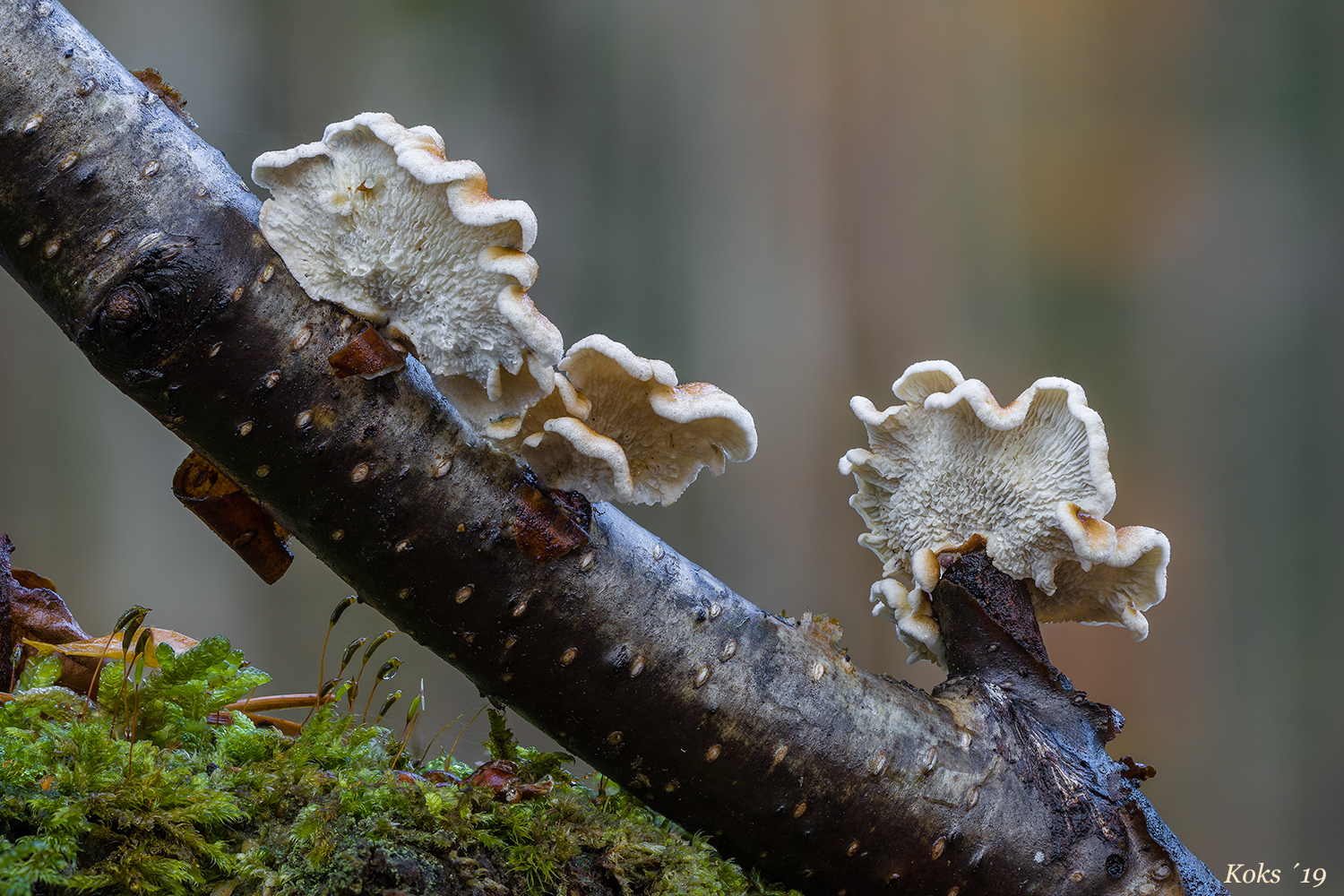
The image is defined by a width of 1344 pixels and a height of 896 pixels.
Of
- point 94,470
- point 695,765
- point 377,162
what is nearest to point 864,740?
point 695,765

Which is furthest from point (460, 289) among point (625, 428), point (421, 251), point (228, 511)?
point (228, 511)

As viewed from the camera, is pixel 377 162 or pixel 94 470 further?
pixel 94 470

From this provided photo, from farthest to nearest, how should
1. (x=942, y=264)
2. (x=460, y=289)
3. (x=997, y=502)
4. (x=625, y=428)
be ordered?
1. (x=942, y=264)
2. (x=997, y=502)
3. (x=625, y=428)
4. (x=460, y=289)

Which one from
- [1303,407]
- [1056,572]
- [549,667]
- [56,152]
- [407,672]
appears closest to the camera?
[56,152]

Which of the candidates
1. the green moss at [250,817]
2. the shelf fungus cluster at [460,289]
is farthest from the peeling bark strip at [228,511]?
the shelf fungus cluster at [460,289]

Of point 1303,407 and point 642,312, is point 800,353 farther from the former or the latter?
point 1303,407

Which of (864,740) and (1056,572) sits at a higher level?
(1056,572)

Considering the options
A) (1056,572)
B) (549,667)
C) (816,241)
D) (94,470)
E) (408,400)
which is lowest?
(94,470)

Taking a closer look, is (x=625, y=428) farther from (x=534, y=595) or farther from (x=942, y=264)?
(x=942, y=264)
